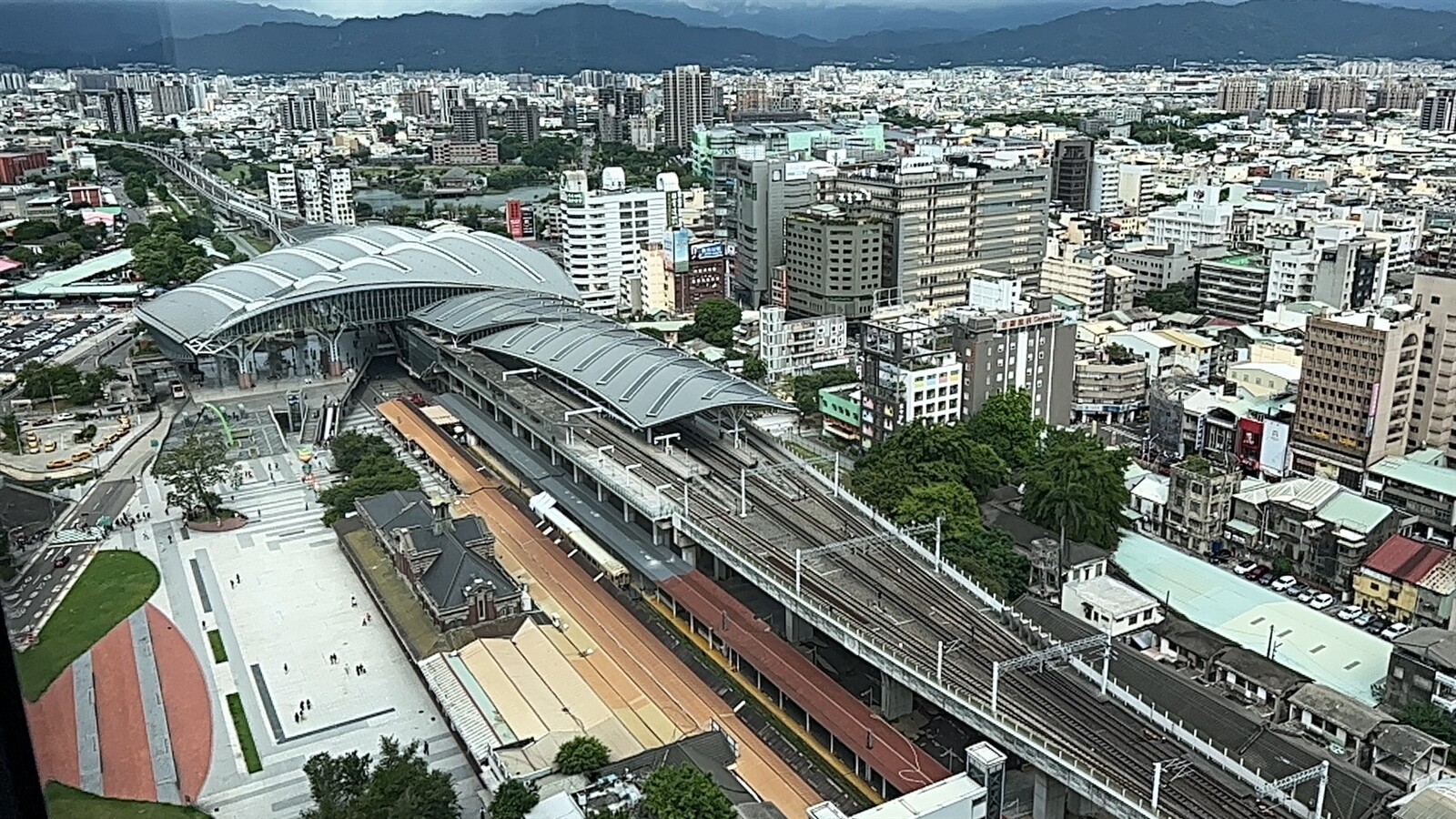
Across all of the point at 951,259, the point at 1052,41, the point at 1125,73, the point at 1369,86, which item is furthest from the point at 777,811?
the point at 1052,41

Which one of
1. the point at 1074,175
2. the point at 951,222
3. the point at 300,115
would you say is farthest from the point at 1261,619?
the point at 300,115

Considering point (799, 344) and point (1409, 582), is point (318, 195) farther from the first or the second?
point (1409, 582)

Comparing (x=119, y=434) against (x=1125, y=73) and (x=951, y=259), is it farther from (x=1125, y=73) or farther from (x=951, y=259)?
(x=1125, y=73)

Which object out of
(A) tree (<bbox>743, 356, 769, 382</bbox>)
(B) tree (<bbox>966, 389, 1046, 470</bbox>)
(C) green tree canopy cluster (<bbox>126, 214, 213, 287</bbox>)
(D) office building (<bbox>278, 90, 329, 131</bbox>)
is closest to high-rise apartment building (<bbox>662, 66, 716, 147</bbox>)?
(D) office building (<bbox>278, 90, 329, 131</bbox>)

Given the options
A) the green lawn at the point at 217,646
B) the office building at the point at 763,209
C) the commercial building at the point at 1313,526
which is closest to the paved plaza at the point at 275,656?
the green lawn at the point at 217,646

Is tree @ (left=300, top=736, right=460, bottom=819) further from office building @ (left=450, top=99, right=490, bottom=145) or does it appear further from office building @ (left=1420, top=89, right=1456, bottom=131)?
office building @ (left=1420, top=89, right=1456, bottom=131)
